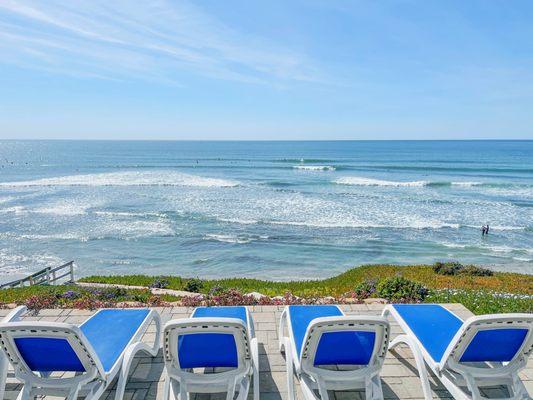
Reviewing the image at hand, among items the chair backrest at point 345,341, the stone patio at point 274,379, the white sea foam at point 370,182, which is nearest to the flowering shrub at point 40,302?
the stone patio at point 274,379

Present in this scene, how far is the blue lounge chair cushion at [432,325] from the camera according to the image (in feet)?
13.8

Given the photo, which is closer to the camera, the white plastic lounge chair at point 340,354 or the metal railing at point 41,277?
the white plastic lounge chair at point 340,354

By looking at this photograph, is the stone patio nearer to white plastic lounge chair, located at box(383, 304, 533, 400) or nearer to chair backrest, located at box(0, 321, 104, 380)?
white plastic lounge chair, located at box(383, 304, 533, 400)

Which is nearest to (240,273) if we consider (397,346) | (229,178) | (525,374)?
(397,346)

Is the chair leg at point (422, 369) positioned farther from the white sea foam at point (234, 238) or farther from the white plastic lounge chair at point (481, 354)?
the white sea foam at point (234, 238)

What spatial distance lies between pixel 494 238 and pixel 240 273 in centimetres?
1503

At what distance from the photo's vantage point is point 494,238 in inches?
835

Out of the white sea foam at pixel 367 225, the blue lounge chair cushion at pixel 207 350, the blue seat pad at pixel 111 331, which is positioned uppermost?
the blue lounge chair cushion at pixel 207 350

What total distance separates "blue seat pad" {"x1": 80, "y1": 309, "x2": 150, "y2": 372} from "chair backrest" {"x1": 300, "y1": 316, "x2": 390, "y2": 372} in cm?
205

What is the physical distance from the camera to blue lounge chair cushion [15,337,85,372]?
10.8 ft

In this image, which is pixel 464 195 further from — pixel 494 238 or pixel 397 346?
pixel 397 346

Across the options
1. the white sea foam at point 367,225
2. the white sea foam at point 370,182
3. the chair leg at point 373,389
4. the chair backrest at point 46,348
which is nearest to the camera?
the chair backrest at point 46,348

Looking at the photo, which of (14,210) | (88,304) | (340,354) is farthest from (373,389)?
(14,210)

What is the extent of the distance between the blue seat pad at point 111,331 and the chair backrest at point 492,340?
11.2 feet
